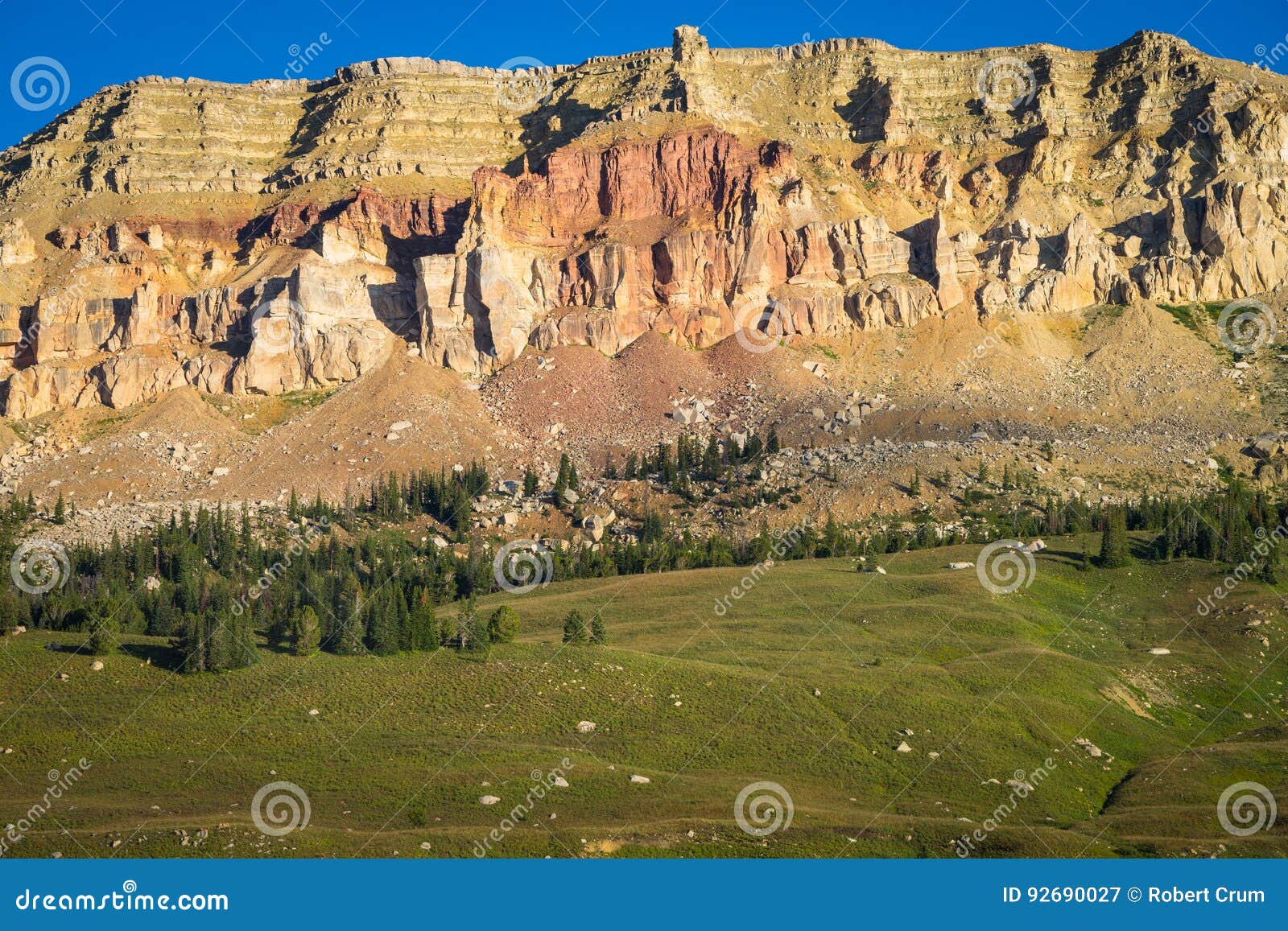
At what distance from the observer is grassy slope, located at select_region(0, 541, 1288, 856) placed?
55.3m

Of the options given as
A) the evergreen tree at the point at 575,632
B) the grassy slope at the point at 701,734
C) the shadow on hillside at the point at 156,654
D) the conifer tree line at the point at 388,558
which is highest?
the conifer tree line at the point at 388,558

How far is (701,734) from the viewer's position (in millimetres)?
69438

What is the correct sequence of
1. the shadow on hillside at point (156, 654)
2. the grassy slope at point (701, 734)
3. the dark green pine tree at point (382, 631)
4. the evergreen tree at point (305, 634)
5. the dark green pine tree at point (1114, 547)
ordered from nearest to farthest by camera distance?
1. the grassy slope at point (701, 734)
2. the shadow on hillside at point (156, 654)
3. the evergreen tree at point (305, 634)
4. the dark green pine tree at point (382, 631)
5. the dark green pine tree at point (1114, 547)

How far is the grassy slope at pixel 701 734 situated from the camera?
55.3 m

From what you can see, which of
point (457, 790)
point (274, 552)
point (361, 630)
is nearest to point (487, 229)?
point (274, 552)

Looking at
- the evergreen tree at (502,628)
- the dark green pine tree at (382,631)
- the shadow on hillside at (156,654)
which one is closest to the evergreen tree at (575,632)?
the evergreen tree at (502,628)

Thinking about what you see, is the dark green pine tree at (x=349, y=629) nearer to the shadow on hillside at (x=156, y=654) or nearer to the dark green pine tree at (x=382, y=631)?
the dark green pine tree at (x=382, y=631)

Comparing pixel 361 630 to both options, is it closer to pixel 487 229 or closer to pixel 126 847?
pixel 126 847

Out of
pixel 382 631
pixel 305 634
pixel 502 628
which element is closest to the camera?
pixel 305 634

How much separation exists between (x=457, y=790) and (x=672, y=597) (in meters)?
48.2

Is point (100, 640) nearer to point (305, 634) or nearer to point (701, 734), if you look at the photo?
point (305, 634)

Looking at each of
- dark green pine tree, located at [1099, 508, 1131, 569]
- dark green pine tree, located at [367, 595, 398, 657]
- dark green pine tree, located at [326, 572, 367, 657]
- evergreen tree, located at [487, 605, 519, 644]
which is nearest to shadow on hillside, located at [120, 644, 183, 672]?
dark green pine tree, located at [326, 572, 367, 657]

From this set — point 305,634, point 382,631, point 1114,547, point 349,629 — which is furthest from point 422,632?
point 1114,547

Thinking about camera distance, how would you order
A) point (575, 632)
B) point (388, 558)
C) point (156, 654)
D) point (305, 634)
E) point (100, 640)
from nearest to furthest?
point (100, 640)
point (156, 654)
point (305, 634)
point (575, 632)
point (388, 558)
